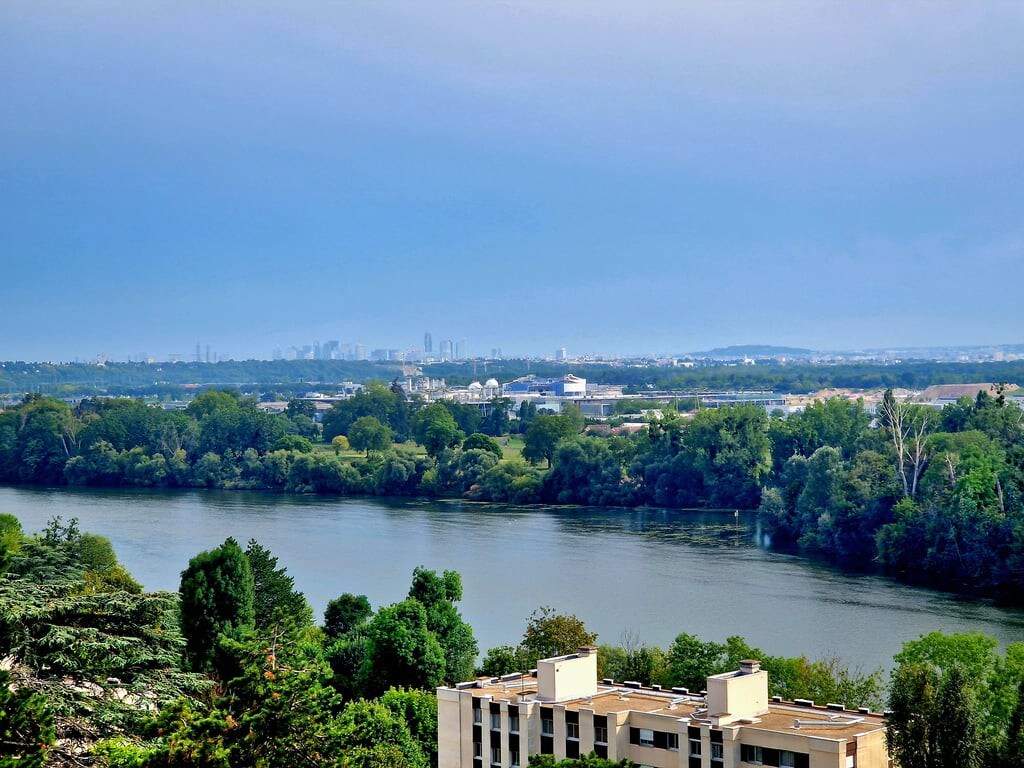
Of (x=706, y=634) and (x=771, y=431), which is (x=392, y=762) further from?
(x=771, y=431)

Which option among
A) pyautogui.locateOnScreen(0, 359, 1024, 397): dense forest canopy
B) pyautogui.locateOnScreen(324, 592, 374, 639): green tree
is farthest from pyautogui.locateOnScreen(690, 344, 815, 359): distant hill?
pyautogui.locateOnScreen(324, 592, 374, 639): green tree

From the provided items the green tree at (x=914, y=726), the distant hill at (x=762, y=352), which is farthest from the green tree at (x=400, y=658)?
the distant hill at (x=762, y=352)

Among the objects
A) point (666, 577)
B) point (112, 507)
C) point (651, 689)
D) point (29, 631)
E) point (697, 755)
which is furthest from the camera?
point (112, 507)

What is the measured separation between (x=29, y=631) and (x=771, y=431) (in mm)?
24709

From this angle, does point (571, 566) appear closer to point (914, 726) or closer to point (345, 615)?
point (345, 615)

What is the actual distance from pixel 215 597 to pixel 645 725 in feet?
17.9

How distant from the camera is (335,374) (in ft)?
394

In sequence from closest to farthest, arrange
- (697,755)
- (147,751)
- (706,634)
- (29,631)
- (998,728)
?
(147,751) → (29,631) → (697,755) → (998,728) → (706,634)

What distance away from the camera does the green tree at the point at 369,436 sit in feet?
133

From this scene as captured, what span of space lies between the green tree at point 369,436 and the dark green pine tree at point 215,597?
26.6 metres

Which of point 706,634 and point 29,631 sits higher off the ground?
point 29,631

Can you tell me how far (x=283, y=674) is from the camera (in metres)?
6.48

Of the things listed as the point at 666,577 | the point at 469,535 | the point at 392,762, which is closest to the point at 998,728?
the point at 392,762

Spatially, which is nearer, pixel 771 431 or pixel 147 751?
pixel 147 751
